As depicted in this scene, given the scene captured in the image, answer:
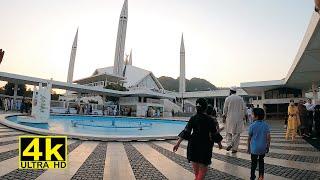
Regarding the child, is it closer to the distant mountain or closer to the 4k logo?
the 4k logo

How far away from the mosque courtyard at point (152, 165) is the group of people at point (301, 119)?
254 centimetres

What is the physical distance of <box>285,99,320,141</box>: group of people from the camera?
35.5ft

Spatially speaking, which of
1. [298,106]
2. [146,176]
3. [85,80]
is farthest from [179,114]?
[146,176]

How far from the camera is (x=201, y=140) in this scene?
384cm

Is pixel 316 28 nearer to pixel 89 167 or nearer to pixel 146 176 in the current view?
pixel 146 176

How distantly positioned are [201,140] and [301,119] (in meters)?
9.45

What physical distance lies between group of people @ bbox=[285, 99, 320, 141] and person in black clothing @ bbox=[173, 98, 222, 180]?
26.0 ft

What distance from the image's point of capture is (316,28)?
8.53 metres

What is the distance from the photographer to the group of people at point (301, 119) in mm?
10822

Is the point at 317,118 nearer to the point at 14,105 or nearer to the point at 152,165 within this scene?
the point at 152,165

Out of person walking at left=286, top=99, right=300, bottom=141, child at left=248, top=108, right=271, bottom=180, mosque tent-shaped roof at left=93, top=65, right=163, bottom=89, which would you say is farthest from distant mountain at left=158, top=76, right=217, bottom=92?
child at left=248, top=108, right=271, bottom=180

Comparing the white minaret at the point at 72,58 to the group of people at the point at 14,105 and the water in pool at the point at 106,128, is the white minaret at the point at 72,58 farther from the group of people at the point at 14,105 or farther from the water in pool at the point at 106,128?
the water in pool at the point at 106,128

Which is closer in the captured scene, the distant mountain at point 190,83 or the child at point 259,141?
the child at point 259,141

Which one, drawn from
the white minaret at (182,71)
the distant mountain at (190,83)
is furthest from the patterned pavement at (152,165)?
the distant mountain at (190,83)
